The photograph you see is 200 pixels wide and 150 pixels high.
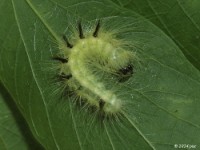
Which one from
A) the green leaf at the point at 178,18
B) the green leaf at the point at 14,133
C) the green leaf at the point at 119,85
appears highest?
the green leaf at the point at 178,18

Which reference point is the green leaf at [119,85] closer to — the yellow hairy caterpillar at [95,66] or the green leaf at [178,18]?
the yellow hairy caterpillar at [95,66]

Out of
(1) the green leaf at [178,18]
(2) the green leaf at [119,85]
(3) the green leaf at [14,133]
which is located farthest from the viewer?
(3) the green leaf at [14,133]

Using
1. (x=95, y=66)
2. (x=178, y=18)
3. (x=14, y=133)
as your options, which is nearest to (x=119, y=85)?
(x=95, y=66)

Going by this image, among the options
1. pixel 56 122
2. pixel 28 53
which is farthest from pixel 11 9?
pixel 56 122

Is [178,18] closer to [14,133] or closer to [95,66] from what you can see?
[95,66]

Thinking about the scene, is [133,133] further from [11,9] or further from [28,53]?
[11,9]

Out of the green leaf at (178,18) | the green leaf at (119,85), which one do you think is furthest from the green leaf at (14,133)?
the green leaf at (178,18)

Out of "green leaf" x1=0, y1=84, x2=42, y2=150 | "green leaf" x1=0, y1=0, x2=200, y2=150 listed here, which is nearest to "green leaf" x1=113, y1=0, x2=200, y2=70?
"green leaf" x1=0, y1=0, x2=200, y2=150

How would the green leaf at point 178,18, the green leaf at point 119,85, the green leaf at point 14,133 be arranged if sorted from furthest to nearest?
the green leaf at point 14,133 < the green leaf at point 178,18 < the green leaf at point 119,85
